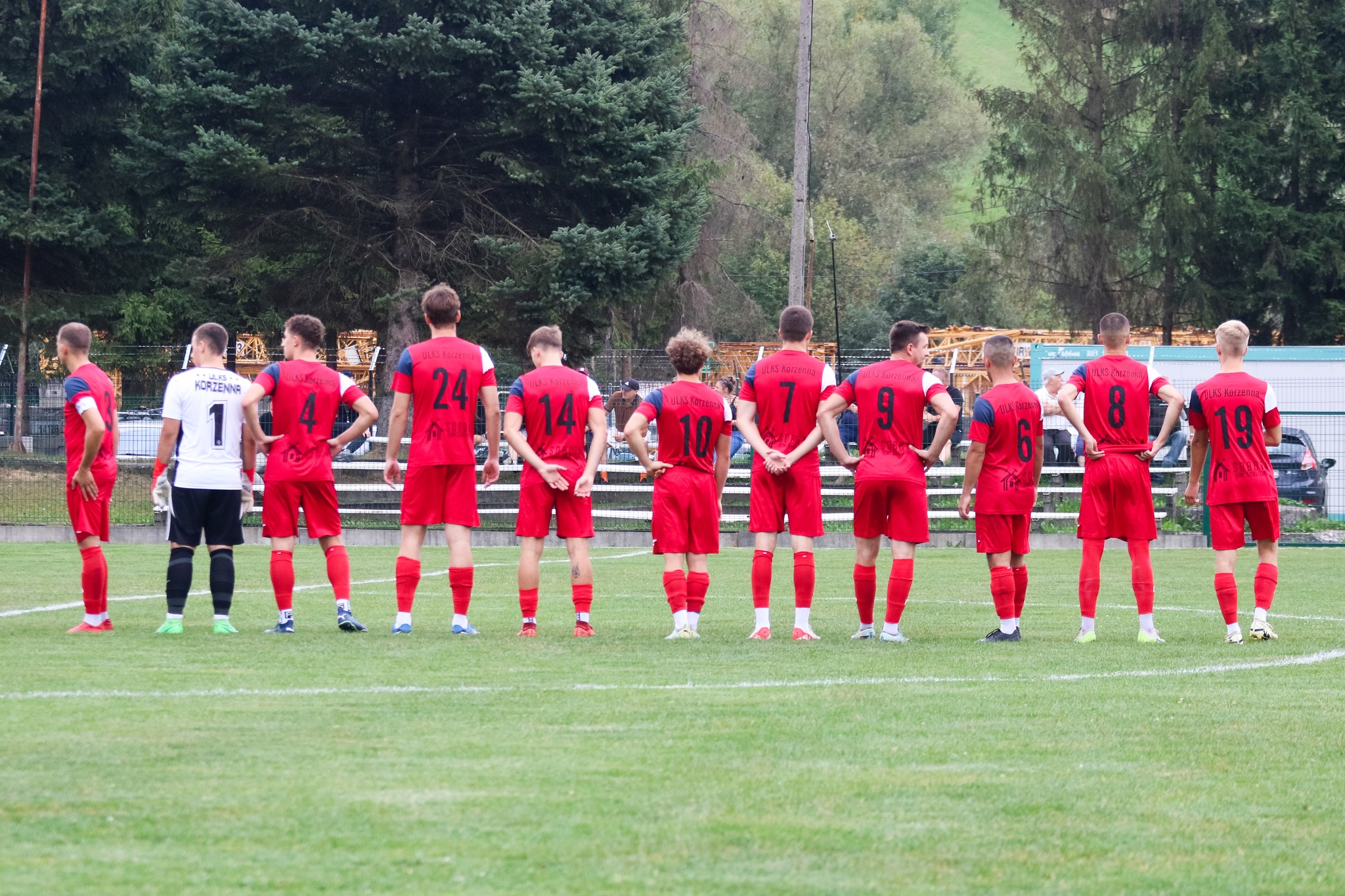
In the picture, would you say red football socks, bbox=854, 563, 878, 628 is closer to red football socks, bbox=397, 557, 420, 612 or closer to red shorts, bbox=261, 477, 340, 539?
red football socks, bbox=397, 557, 420, 612

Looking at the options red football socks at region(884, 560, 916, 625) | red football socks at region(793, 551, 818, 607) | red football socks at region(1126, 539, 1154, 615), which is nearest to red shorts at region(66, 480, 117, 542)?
red football socks at region(793, 551, 818, 607)

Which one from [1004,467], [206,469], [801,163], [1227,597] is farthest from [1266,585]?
[801,163]

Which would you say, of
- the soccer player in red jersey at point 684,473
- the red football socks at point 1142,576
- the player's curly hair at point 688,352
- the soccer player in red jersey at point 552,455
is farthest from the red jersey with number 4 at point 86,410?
the red football socks at point 1142,576

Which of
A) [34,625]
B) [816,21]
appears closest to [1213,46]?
[34,625]

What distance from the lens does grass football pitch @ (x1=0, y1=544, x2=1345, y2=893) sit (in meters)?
4.25

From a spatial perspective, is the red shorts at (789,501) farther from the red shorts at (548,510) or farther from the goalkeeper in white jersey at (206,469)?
the goalkeeper in white jersey at (206,469)

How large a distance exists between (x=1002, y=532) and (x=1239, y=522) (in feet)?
5.38

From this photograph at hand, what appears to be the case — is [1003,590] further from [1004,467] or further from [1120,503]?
[1120,503]

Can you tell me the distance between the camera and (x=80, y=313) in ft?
119

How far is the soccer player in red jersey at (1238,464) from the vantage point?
10.3 metres

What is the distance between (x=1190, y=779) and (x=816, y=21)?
89158 millimetres

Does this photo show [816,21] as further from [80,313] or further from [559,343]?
[559,343]

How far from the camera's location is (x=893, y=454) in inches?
393

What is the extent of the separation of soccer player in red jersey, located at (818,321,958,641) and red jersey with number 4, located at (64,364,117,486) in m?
4.58
